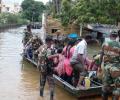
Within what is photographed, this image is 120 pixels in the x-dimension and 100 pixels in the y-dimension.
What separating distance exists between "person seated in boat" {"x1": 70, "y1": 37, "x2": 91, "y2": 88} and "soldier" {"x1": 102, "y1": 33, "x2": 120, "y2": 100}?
114 centimetres

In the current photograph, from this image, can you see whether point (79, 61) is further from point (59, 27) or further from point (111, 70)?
point (59, 27)

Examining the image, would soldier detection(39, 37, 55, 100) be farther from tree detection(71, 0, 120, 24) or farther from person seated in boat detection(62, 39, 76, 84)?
tree detection(71, 0, 120, 24)

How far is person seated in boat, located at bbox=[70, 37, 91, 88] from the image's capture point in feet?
30.2

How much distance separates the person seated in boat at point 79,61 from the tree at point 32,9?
7899 cm

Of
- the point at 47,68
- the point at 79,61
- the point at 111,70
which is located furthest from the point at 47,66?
the point at 111,70

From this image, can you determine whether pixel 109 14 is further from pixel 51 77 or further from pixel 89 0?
pixel 51 77

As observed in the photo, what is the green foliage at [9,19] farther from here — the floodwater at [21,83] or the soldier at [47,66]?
the soldier at [47,66]

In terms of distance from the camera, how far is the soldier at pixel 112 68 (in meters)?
7.63

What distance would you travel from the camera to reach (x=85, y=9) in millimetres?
24266

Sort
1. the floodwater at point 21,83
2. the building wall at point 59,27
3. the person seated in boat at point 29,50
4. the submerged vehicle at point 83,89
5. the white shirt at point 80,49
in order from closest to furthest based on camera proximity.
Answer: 1. the white shirt at point 80,49
2. the submerged vehicle at point 83,89
3. the floodwater at point 21,83
4. the person seated in boat at point 29,50
5. the building wall at point 59,27

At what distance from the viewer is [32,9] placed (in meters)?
88.4

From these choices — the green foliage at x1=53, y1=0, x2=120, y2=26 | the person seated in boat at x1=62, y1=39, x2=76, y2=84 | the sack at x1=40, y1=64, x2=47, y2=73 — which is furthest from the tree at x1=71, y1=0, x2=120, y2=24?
the sack at x1=40, y1=64, x2=47, y2=73

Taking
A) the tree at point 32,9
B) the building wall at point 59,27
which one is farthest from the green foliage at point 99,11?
the tree at point 32,9

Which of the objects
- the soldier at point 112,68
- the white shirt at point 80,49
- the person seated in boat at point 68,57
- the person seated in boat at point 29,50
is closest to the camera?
the soldier at point 112,68
